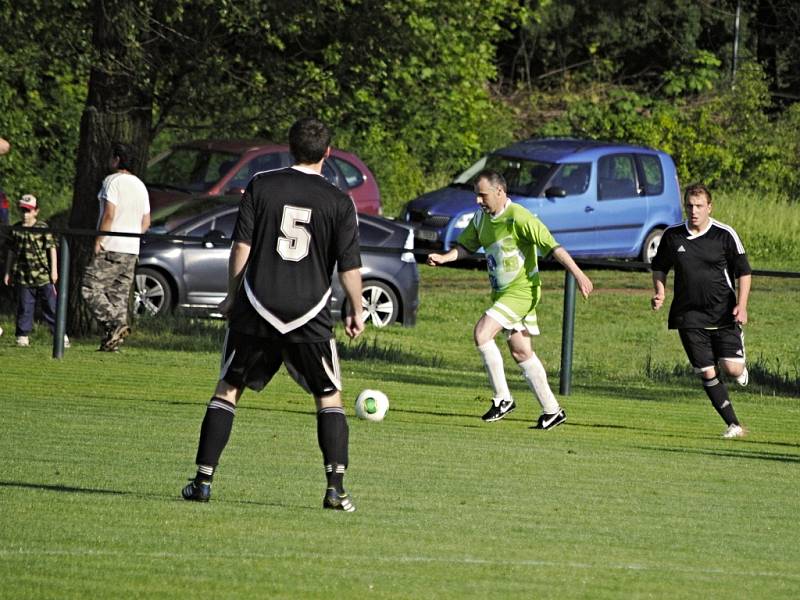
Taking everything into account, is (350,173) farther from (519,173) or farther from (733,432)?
(733,432)

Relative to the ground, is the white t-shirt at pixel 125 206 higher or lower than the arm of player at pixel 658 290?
higher

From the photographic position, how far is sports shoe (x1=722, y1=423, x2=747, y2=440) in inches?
512

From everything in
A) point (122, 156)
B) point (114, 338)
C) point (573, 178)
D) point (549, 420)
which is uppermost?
point (573, 178)

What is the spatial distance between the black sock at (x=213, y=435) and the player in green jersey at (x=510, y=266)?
4.55 meters

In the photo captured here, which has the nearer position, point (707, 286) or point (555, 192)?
point (707, 286)

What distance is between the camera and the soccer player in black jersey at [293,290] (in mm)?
8016

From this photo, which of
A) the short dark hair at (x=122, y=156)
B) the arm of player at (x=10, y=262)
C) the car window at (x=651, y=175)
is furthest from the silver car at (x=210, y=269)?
the car window at (x=651, y=175)

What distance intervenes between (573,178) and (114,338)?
1363 centimetres

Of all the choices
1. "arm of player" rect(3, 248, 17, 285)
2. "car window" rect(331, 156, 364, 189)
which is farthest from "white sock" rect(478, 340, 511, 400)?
"car window" rect(331, 156, 364, 189)

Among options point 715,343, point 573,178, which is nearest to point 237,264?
point 715,343

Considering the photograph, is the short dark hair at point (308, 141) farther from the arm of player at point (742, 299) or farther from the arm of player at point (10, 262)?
the arm of player at point (10, 262)

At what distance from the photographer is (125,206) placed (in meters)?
16.6

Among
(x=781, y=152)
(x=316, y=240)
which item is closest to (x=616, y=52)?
(x=781, y=152)

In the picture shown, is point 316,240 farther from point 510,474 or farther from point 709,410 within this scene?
point 709,410
